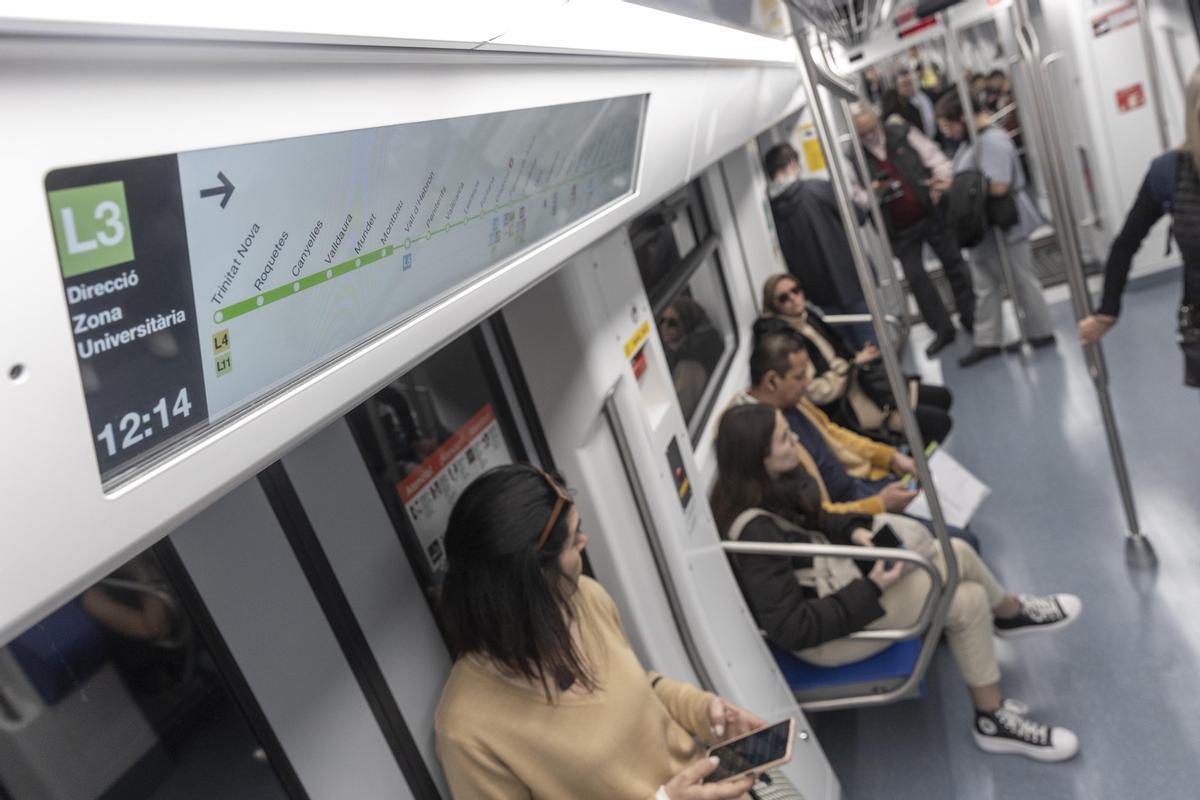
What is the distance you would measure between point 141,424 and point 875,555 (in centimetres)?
236

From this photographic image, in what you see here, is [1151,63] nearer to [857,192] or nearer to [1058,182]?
[857,192]

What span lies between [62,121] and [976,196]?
619 centimetres

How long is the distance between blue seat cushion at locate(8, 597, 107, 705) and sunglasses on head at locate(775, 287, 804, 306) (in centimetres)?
401

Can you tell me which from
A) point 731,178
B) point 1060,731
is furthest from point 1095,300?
point 1060,731

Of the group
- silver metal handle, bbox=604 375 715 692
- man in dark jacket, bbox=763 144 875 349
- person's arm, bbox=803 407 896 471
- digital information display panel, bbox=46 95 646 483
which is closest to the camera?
digital information display panel, bbox=46 95 646 483

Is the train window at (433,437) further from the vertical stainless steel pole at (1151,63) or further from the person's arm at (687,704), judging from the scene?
the vertical stainless steel pole at (1151,63)

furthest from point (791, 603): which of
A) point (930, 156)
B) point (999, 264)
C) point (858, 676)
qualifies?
point (930, 156)

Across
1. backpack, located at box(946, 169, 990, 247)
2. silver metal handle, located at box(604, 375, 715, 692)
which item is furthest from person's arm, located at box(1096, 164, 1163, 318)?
backpack, located at box(946, 169, 990, 247)

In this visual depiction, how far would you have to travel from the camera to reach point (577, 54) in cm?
131

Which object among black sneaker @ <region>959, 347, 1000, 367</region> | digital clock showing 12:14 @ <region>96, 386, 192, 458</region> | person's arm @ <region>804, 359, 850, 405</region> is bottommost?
black sneaker @ <region>959, 347, 1000, 367</region>

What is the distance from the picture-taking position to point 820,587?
294 centimetres

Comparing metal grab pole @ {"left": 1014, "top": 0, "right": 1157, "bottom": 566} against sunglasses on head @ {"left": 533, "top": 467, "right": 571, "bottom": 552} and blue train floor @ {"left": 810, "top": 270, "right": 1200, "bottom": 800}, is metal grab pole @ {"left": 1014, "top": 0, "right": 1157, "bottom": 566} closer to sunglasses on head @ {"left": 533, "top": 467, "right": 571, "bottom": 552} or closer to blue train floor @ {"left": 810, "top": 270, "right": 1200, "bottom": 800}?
blue train floor @ {"left": 810, "top": 270, "right": 1200, "bottom": 800}

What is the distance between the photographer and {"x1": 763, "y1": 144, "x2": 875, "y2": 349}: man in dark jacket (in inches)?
227

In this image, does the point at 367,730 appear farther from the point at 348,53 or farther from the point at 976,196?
the point at 976,196
